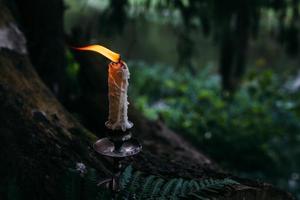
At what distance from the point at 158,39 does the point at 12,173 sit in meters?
14.6

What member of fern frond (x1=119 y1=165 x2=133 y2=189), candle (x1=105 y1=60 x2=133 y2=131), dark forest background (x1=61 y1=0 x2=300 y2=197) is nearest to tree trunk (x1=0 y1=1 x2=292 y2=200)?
fern frond (x1=119 y1=165 x2=133 y2=189)

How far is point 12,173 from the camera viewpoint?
2.76 m

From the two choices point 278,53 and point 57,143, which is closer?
point 57,143

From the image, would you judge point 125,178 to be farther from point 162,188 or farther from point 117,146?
point 117,146

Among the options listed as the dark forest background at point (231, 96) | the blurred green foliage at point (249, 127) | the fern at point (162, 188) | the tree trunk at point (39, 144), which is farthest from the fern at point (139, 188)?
the blurred green foliage at point (249, 127)

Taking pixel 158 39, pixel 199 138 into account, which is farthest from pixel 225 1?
pixel 158 39

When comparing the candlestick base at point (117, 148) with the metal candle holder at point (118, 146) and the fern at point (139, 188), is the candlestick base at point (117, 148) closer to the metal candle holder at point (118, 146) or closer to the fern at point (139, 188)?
the metal candle holder at point (118, 146)

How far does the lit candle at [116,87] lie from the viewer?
2104 millimetres

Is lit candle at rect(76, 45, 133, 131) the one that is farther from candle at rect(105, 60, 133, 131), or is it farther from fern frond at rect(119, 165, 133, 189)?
fern frond at rect(119, 165, 133, 189)

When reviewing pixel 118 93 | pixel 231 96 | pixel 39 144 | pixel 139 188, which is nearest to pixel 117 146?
pixel 118 93

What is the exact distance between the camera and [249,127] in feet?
24.5

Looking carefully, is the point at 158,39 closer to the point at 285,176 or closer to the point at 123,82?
the point at 285,176

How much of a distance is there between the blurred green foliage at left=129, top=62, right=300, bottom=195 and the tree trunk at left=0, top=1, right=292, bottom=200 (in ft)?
9.98

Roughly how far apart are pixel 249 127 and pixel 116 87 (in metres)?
5.55
